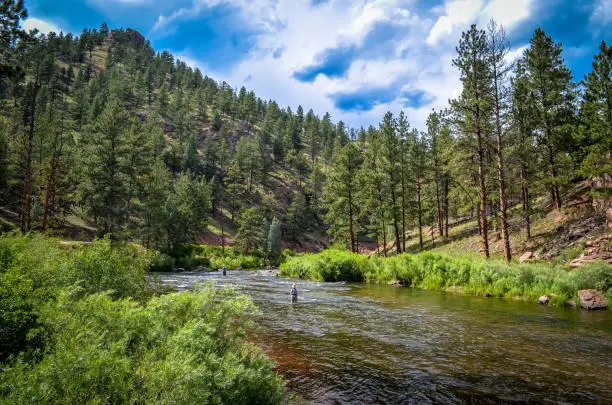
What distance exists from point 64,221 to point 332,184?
40.3m

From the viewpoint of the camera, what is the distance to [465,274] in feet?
74.8

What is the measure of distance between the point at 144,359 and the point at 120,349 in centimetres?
33

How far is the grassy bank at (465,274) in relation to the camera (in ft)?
56.2

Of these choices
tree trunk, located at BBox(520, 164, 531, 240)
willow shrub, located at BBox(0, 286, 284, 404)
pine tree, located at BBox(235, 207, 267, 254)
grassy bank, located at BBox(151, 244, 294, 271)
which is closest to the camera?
willow shrub, located at BBox(0, 286, 284, 404)

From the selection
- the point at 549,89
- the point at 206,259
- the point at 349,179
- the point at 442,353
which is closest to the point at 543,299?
the point at 442,353

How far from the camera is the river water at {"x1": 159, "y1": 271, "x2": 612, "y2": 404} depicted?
24.2 feet

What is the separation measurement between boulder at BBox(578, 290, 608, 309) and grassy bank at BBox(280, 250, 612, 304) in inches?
14.9

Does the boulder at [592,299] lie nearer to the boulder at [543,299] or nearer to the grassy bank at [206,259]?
the boulder at [543,299]

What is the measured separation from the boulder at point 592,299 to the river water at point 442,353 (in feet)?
2.61

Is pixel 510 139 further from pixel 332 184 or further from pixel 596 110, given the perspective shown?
pixel 332 184

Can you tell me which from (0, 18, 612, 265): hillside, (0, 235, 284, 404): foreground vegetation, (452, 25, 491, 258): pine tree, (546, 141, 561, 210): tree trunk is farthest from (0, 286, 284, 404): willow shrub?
(546, 141, 561, 210): tree trunk

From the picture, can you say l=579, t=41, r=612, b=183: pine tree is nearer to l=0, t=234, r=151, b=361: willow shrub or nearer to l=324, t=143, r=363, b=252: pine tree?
l=324, t=143, r=363, b=252: pine tree

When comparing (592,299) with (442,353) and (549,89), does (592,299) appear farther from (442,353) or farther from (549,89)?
(549,89)

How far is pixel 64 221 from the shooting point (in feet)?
176
